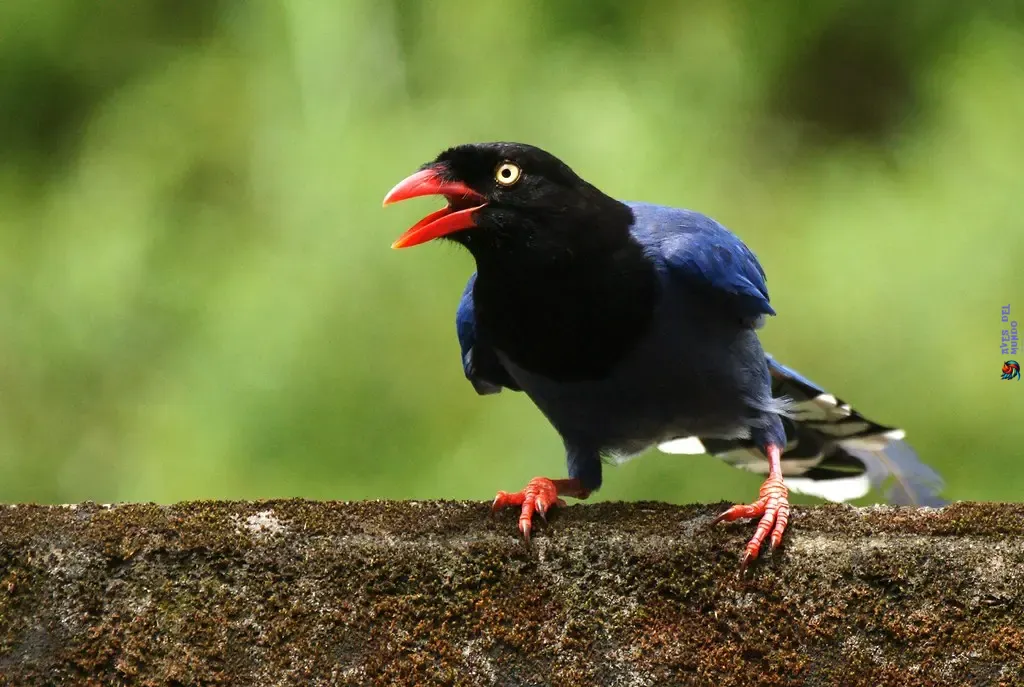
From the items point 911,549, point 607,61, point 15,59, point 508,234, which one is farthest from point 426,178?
point 15,59

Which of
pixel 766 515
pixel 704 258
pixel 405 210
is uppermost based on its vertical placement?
pixel 405 210

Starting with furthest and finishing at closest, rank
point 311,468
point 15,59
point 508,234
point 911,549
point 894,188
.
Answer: point 15,59
point 894,188
point 311,468
point 508,234
point 911,549

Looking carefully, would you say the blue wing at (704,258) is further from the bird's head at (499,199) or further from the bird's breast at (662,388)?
the bird's head at (499,199)

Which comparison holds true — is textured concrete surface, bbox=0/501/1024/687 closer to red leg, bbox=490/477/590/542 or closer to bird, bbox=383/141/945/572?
red leg, bbox=490/477/590/542

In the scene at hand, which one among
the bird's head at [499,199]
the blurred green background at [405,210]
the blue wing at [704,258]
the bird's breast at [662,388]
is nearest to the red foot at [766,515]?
the bird's breast at [662,388]

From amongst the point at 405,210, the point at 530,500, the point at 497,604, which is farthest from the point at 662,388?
the point at 405,210

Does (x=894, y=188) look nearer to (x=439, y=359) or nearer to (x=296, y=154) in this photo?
(x=439, y=359)

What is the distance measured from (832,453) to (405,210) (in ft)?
5.85

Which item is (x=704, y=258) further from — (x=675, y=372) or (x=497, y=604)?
(x=497, y=604)

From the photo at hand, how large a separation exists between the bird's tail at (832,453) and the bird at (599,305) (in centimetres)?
35

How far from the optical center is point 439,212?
2385 millimetres

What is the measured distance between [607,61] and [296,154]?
131 cm

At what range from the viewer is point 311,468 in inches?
152

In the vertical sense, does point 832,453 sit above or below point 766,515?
above
